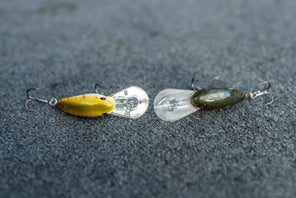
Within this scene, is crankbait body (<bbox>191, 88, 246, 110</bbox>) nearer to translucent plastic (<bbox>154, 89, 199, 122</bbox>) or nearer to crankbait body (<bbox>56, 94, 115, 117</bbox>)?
translucent plastic (<bbox>154, 89, 199, 122</bbox>)

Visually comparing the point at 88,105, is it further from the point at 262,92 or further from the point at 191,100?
the point at 262,92

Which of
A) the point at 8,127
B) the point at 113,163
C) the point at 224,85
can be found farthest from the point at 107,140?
the point at 224,85

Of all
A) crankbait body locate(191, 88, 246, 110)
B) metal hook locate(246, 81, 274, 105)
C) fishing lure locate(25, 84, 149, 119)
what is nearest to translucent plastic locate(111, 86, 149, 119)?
fishing lure locate(25, 84, 149, 119)

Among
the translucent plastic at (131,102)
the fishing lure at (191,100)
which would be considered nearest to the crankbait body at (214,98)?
the fishing lure at (191,100)

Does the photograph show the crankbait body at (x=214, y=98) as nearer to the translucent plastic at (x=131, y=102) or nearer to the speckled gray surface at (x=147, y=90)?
the speckled gray surface at (x=147, y=90)

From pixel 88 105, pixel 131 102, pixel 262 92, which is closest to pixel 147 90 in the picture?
pixel 131 102
